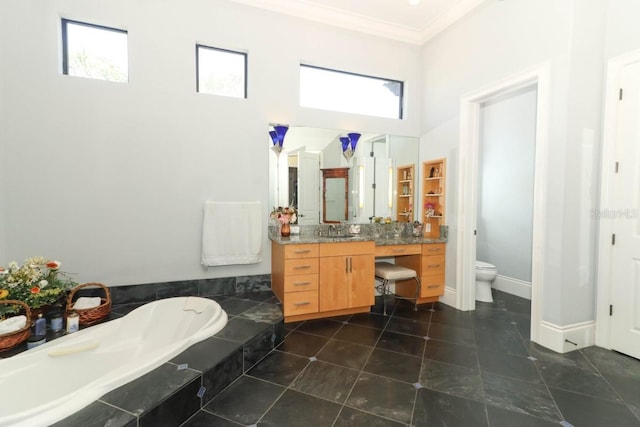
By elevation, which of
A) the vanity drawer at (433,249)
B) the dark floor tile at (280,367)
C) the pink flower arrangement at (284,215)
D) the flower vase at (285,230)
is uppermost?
the pink flower arrangement at (284,215)

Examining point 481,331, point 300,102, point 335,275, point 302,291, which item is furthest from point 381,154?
point 481,331

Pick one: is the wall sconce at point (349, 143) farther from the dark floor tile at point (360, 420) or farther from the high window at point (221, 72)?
the dark floor tile at point (360, 420)

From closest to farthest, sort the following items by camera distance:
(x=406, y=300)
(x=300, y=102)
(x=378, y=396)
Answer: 1. (x=378, y=396)
2. (x=300, y=102)
3. (x=406, y=300)

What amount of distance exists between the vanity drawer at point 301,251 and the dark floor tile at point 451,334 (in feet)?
4.23

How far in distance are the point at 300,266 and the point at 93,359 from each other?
65.6 inches

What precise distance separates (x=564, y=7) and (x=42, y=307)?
450 cm

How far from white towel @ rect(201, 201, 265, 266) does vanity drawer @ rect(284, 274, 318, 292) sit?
0.54 meters

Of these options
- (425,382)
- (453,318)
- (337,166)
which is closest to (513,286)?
(453,318)

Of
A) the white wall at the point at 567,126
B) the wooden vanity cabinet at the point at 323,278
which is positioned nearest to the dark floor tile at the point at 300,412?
the wooden vanity cabinet at the point at 323,278

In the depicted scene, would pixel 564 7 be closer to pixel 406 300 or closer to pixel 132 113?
pixel 406 300

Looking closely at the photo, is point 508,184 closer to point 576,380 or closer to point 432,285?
point 432,285

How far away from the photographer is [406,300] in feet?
12.1

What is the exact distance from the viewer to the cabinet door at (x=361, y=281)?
311 cm

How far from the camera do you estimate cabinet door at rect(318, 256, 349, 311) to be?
118 inches
